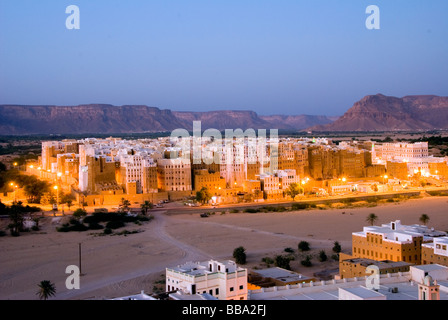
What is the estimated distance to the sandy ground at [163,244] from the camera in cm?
2573

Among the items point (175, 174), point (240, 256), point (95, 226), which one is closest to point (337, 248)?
point (240, 256)

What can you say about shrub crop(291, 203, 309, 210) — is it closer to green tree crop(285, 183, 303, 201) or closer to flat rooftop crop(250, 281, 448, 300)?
green tree crop(285, 183, 303, 201)

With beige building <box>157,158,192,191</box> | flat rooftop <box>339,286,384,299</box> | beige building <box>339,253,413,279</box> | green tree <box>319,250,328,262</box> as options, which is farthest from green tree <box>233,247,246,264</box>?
beige building <box>157,158,192,191</box>

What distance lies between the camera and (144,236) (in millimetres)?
36906

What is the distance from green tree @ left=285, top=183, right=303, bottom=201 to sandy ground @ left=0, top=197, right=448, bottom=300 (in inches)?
242

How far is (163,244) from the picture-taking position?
112 ft

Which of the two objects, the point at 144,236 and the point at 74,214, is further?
the point at 74,214

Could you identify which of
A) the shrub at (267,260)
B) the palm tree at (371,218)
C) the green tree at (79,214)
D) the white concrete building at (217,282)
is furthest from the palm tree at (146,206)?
the white concrete building at (217,282)

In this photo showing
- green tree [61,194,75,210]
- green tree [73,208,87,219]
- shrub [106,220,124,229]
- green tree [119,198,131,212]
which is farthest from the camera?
green tree [61,194,75,210]

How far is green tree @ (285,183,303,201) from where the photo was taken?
52.7m
